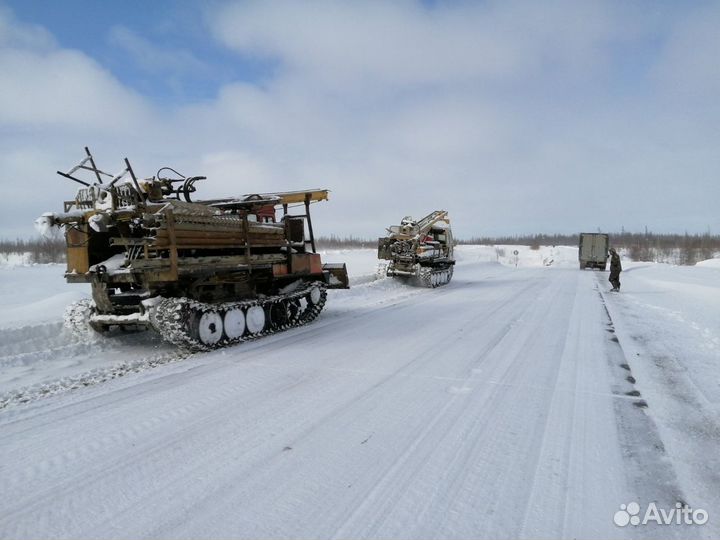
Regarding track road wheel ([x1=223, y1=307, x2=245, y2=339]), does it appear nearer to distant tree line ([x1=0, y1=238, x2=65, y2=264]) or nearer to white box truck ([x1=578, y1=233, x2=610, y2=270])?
distant tree line ([x1=0, y1=238, x2=65, y2=264])

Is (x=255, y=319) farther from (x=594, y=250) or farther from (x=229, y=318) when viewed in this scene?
(x=594, y=250)

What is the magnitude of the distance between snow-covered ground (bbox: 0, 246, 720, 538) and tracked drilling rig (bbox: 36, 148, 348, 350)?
51cm

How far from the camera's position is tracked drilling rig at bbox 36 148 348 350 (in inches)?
252

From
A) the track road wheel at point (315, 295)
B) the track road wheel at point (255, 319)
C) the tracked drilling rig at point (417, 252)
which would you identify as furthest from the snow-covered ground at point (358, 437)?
the tracked drilling rig at point (417, 252)

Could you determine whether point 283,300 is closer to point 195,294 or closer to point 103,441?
point 195,294

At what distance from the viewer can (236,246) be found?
303 inches

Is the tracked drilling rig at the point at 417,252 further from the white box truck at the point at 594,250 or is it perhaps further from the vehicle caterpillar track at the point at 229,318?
the white box truck at the point at 594,250

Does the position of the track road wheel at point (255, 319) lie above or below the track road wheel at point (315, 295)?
below

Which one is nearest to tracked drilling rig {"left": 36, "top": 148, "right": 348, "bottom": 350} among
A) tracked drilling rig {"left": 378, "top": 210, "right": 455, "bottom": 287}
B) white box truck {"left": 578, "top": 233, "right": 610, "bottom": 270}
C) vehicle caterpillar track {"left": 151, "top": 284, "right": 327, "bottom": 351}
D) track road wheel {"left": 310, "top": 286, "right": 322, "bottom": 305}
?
vehicle caterpillar track {"left": 151, "top": 284, "right": 327, "bottom": 351}

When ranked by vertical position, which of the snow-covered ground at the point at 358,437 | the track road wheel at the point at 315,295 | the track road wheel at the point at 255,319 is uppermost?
the track road wheel at the point at 315,295

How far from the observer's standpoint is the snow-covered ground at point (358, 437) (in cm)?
253

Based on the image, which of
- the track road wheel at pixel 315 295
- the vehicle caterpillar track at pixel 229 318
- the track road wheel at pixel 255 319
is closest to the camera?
the vehicle caterpillar track at pixel 229 318

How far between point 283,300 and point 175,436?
16.3 ft

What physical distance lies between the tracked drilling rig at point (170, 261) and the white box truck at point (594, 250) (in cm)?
2890
